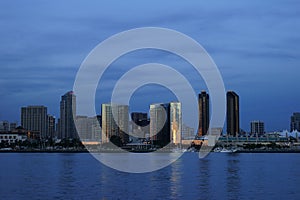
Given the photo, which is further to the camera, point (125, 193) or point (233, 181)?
point (233, 181)

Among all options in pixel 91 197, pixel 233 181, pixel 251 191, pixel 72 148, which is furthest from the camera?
pixel 72 148

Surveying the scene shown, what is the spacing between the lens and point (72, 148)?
19088cm

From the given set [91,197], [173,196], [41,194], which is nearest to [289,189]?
[173,196]

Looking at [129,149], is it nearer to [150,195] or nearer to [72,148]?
[72,148]

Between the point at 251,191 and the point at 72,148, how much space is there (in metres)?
161

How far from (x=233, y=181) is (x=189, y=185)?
5553 mm

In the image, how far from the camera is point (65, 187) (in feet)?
120

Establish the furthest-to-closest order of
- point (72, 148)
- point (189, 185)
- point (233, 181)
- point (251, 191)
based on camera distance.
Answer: point (72, 148), point (233, 181), point (189, 185), point (251, 191)

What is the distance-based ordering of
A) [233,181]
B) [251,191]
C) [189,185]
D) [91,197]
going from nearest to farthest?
[91,197], [251,191], [189,185], [233,181]

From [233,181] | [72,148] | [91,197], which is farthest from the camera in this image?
[72,148]

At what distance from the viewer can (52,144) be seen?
654 feet

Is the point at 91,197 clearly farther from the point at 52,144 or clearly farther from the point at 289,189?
the point at 52,144

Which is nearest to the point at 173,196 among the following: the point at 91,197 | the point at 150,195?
the point at 150,195

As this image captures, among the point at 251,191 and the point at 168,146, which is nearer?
the point at 251,191
